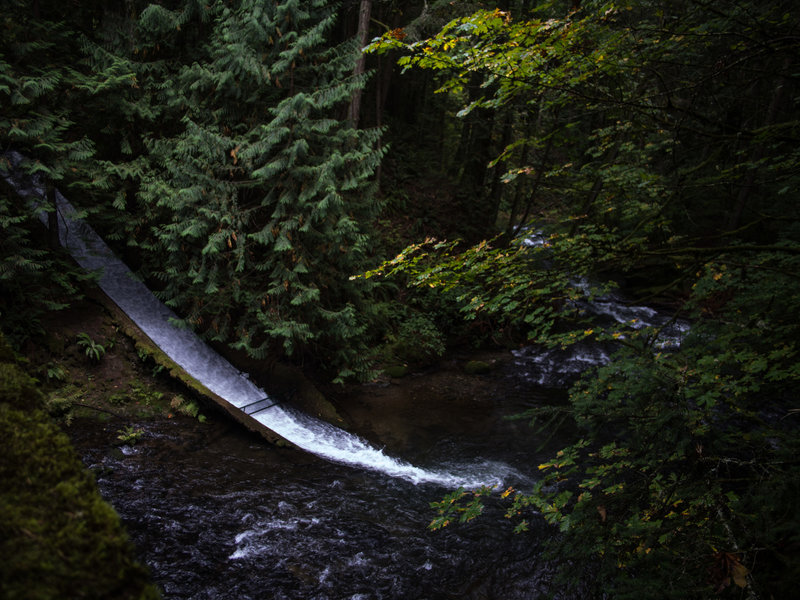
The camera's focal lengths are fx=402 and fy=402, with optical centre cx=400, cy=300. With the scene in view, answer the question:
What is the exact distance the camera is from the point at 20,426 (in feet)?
4.35

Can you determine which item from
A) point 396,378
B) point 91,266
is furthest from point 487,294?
point 91,266

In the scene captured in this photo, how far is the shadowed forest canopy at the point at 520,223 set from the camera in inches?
108

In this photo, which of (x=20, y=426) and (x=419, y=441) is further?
(x=419, y=441)

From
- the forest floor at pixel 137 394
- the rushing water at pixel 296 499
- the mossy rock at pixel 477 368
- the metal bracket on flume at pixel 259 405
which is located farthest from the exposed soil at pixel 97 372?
the mossy rock at pixel 477 368

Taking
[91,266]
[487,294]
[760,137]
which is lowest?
[91,266]

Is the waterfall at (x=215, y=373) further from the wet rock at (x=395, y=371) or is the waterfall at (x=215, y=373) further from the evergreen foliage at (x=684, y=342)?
the evergreen foliage at (x=684, y=342)

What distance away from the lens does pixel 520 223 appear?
8906 mm

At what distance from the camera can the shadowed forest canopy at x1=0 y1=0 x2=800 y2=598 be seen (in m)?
2.75

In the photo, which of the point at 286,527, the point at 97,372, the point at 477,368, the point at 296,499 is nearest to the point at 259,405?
the point at 296,499

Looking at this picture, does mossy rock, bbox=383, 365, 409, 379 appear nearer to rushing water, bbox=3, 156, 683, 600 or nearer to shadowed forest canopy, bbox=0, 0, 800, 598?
shadowed forest canopy, bbox=0, 0, 800, 598

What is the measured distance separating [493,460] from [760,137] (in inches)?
263

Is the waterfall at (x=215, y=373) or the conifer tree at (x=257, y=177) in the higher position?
the conifer tree at (x=257, y=177)

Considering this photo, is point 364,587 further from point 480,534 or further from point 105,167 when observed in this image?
point 105,167

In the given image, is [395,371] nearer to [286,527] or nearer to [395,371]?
[395,371]
